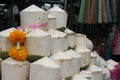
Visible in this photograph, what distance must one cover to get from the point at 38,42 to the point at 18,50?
0.11m

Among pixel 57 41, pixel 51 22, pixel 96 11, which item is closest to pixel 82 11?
pixel 96 11

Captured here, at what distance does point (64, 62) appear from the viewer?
168 cm

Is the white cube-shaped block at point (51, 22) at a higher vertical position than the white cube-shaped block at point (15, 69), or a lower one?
higher

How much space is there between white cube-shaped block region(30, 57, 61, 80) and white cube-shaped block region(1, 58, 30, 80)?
2.3 inches

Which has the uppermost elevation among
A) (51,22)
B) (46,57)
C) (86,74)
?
(51,22)

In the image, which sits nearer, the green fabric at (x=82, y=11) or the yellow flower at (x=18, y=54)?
the yellow flower at (x=18, y=54)

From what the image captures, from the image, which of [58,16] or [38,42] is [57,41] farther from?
[58,16]

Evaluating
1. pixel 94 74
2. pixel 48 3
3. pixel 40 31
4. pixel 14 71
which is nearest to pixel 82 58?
pixel 94 74

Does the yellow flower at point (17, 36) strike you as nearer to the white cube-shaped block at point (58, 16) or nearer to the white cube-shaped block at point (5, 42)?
the white cube-shaped block at point (5, 42)

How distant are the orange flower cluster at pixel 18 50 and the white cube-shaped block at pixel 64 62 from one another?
0.53 ft

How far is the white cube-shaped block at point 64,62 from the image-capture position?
5.50 feet

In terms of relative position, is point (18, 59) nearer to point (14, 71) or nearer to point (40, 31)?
point (14, 71)

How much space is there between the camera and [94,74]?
1.95 m

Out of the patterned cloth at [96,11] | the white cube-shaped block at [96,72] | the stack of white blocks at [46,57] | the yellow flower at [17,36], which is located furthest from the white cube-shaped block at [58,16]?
the patterned cloth at [96,11]
